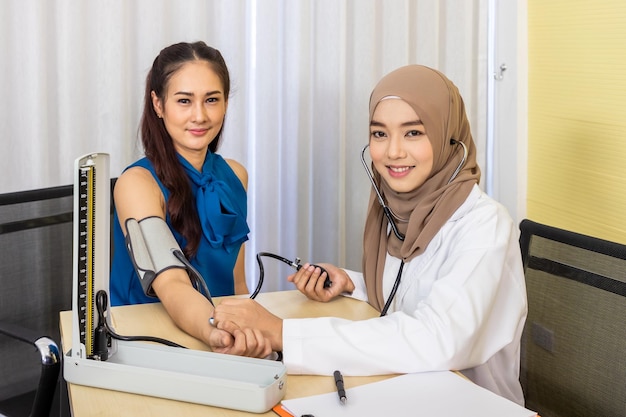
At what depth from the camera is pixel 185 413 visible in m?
1.11

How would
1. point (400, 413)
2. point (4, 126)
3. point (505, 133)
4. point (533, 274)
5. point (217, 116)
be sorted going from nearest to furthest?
point (400, 413), point (533, 274), point (217, 116), point (4, 126), point (505, 133)

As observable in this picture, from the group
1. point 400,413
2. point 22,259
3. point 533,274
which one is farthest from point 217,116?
point 400,413

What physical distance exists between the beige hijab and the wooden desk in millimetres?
136

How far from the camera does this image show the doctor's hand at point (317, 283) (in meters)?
1.68

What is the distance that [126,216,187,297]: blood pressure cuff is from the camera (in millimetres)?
1425

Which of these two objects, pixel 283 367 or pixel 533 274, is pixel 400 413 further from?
pixel 533 274

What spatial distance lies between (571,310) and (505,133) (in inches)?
45.2

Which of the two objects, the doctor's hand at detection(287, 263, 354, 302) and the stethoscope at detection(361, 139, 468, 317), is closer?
the stethoscope at detection(361, 139, 468, 317)

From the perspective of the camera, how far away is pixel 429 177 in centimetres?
161

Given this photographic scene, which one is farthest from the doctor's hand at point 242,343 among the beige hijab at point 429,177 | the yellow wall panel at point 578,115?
the yellow wall panel at point 578,115

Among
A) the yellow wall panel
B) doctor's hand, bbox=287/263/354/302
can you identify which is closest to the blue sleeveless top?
doctor's hand, bbox=287/263/354/302

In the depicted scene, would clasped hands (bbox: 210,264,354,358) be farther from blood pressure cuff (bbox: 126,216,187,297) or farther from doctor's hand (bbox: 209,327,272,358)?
blood pressure cuff (bbox: 126,216,187,297)

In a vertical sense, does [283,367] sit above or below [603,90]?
below

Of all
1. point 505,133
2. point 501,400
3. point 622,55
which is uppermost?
point 622,55
